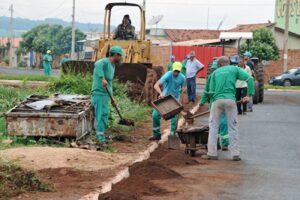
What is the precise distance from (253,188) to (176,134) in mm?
4386

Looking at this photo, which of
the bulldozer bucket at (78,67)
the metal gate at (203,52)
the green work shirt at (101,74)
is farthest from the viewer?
the metal gate at (203,52)

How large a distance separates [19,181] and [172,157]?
4.01 m

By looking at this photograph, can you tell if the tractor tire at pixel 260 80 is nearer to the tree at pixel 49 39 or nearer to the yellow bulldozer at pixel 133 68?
the yellow bulldozer at pixel 133 68

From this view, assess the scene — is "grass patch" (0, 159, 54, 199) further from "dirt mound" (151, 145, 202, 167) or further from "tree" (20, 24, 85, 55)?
"tree" (20, 24, 85, 55)

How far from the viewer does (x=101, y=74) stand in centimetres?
1291

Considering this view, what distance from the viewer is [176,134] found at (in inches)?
555

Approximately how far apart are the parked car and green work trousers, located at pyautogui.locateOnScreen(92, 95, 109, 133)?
108 ft

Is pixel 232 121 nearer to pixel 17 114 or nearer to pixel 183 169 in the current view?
pixel 183 169

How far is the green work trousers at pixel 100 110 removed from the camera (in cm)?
1296

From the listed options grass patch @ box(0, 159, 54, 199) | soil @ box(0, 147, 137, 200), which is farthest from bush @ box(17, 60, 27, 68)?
grass patch @ box(0, 159, 54, 199)

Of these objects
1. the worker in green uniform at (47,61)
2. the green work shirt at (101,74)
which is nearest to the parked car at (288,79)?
the worker in green uniform at (47,61)

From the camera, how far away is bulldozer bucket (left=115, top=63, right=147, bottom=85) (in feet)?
68.4

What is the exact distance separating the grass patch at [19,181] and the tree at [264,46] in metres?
41.7

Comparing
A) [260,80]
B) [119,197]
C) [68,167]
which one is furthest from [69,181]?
[260,80]
